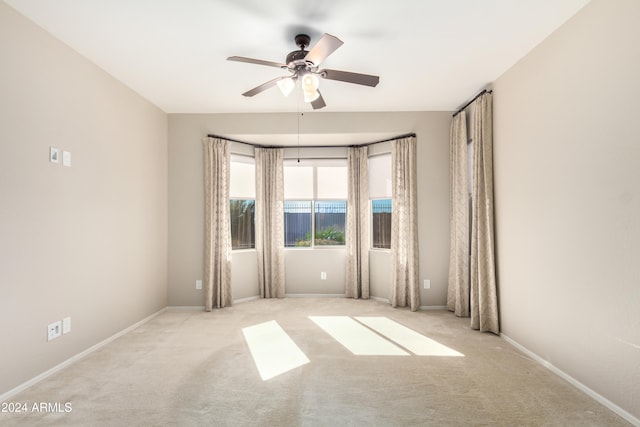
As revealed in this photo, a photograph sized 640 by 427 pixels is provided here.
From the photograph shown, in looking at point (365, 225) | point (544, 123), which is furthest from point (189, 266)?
point (544, 123)

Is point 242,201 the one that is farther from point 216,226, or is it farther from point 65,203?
point 65,203

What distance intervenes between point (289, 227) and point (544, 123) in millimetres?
3653

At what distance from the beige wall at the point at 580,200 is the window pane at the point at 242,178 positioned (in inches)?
137

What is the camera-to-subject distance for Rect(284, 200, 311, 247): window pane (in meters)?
5.21

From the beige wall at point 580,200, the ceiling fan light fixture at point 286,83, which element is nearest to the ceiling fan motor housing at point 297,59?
the ceiling fan light fixture at point 286,83

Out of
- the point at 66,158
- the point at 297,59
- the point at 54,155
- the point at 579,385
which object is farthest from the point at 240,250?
the point at 579,385

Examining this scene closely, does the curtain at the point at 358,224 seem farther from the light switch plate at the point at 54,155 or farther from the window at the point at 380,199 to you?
the light switch plate at the point at 54,155

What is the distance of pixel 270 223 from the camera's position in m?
4.96

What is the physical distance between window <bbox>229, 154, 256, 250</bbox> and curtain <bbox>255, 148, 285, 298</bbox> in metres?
0.13

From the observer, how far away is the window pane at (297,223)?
5.21 metres

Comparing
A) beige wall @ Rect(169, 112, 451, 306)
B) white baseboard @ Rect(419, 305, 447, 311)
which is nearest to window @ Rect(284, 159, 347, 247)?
beige wall @ Rect(169, 112, 451, 306)

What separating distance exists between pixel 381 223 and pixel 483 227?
169 centimetres

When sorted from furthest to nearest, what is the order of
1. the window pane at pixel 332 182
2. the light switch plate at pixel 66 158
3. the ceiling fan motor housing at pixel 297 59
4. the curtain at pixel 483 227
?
the window pane at pixel 332 182
the curtain at pixel 483 227
the light switch plate at pixel 66 158
the ceiling fan motor housing at pixel 297 59

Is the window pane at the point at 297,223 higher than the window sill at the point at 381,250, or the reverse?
the window pane at the point at 297,223
